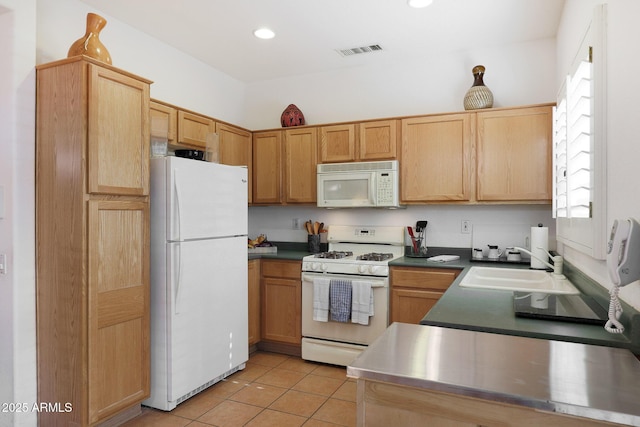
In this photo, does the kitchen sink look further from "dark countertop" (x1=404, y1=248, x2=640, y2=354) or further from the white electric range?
the white electric range

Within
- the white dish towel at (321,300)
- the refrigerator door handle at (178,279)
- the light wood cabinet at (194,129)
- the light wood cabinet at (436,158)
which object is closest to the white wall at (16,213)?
the refrigerator door handle at (178,279)

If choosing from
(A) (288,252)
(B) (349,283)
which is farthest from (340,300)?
(A) (288,252)

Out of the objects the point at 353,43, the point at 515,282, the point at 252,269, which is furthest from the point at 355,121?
the point at 515,282

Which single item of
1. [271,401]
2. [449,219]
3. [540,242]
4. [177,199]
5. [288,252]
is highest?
[177,199]

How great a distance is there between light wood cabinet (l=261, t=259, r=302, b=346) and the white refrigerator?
542 mm

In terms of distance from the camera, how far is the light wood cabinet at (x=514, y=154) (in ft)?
10.2

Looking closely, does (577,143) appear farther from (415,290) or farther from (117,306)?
(117,306)

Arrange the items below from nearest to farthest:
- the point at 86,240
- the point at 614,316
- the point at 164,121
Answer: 1. the point at 614,316
2. the point at 86,240
3. the point at 164,121

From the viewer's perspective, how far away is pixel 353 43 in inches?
136

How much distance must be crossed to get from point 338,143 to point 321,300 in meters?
1.45

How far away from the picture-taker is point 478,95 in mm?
3350

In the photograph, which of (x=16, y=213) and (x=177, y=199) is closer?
(x=16, y=213)

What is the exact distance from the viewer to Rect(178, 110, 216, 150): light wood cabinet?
3.32 meters

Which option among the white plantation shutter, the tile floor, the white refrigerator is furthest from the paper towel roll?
→ the white refrigerator
